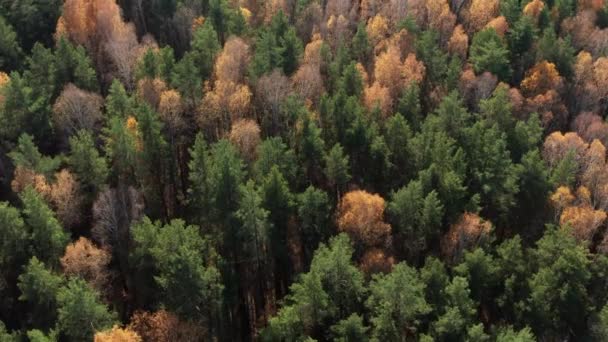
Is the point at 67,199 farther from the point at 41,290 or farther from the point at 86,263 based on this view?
the point at 41,290

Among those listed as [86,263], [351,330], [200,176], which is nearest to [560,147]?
[351,330]

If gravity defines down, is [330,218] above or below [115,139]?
below

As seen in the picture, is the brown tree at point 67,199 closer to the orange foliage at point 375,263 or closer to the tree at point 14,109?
the tree at point 14,109

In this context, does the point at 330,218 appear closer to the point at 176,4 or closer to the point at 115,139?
the point at 115,139

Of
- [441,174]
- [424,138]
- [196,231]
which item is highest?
[424,138]

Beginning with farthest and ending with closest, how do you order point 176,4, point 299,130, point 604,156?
point 176,4 < point 604,156 < point 299,130

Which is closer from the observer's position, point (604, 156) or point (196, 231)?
point (196, 231)

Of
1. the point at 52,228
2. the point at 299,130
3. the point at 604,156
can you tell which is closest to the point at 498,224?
the point at 604,156

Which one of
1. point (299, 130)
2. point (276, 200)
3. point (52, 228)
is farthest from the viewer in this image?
point (299, 130)

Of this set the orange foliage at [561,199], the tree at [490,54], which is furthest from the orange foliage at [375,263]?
the tree at [490,54]
